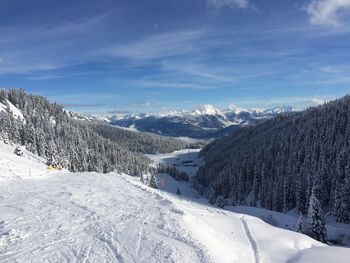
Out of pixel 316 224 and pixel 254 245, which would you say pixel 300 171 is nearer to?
pixel 316 224

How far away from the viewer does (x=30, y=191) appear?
37.2m

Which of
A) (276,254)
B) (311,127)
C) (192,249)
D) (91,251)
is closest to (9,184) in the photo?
(91,251)

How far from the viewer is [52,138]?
138m

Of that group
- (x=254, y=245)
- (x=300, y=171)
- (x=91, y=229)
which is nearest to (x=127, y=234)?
(x=91, y=229)

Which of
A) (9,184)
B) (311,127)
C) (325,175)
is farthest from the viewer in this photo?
(311,127)

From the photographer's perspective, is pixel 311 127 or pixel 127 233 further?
pixel 311 127

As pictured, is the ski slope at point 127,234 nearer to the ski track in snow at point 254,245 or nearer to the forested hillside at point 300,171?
the ski track in snow at point 254,245

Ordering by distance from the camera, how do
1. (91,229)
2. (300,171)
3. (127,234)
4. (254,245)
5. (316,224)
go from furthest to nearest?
(300,171) → (316,224) → (254,245) → (91,229) → (127,234)

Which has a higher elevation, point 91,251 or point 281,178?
point 91,251

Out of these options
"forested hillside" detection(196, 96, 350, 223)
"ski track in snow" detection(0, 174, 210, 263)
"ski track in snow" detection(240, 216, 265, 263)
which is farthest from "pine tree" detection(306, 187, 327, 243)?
"forested hillside" detection(196, 96, 350, 223)

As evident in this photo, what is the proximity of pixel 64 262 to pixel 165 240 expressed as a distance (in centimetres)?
690

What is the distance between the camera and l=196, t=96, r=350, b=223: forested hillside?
95438 millimetres

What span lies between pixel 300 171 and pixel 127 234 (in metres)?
94.4

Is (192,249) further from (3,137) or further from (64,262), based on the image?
(3,137)
